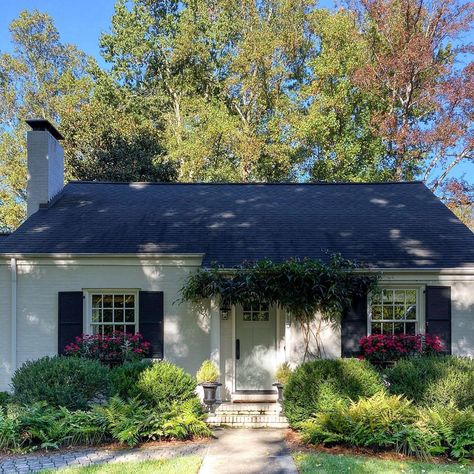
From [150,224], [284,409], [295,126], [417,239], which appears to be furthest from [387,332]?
[295,126]

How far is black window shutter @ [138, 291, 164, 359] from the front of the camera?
994cm

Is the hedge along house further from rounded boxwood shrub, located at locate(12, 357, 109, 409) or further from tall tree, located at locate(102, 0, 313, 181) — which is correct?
tall tree, located at locate(102, 0, 313, 181)

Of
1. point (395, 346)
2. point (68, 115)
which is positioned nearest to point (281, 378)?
point (395, 346)

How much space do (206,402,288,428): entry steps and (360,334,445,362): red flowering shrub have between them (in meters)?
2.12

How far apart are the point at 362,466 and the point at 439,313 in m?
4.89

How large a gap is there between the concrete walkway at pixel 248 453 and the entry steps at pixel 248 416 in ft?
1.18

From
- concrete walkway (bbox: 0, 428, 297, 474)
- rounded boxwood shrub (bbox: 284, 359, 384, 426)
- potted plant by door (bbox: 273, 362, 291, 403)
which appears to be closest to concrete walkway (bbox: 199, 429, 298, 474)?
concrete walkway (bbox: 0, 428, 297, 474)

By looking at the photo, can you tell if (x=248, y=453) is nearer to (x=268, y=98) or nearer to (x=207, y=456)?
(x=207, y=456)

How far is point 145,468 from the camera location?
570 centimetres

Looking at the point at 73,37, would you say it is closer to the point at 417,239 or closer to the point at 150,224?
the point at 150,224

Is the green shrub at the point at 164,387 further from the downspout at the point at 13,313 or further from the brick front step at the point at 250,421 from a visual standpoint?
the downspout at the point at 13,313

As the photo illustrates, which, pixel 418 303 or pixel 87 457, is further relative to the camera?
pixel 418 303

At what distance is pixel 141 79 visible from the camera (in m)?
25.9

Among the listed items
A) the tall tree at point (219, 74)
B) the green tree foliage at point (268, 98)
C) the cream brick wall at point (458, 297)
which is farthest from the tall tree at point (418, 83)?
the cream brick wall at point (458, 297)
